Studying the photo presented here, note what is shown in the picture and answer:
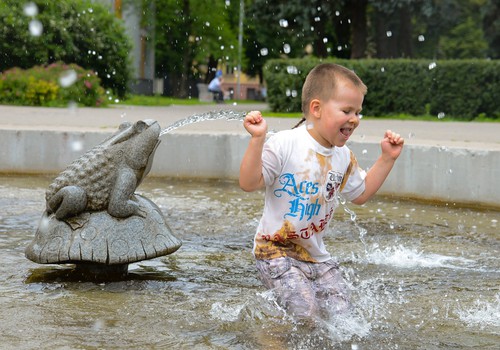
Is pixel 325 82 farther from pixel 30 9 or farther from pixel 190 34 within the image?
pixel 190 34

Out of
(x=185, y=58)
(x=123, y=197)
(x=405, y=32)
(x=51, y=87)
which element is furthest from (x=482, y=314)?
(x=185, y=58)

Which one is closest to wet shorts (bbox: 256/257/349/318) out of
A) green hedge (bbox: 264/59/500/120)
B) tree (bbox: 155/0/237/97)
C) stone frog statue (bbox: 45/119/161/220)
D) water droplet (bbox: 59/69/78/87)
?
stone frog statue (bbox: 45/119/161/220)

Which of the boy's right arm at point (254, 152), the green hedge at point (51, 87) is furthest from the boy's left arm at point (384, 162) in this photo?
the green hedge at point (51, 87)

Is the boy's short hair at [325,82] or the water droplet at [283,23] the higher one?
the water droplet at [283,23]

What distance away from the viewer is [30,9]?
80.3 ft

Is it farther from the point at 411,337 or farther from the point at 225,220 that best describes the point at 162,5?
the point at 411,337

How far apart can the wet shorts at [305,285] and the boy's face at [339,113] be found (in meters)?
0.58

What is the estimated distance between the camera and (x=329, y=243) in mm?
6441

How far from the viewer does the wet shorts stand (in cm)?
395

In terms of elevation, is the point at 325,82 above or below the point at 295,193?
above

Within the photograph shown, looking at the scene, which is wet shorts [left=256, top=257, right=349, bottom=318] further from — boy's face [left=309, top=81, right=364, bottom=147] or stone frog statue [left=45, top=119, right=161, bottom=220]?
stone frog statue [left=45, top=119, right=161, bottom=220]

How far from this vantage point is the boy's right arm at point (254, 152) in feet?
12.3

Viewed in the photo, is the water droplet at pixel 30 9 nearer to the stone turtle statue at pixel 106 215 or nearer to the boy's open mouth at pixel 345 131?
the stone turtle statue at pixel 106 215

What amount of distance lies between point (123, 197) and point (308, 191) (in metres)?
1.23
